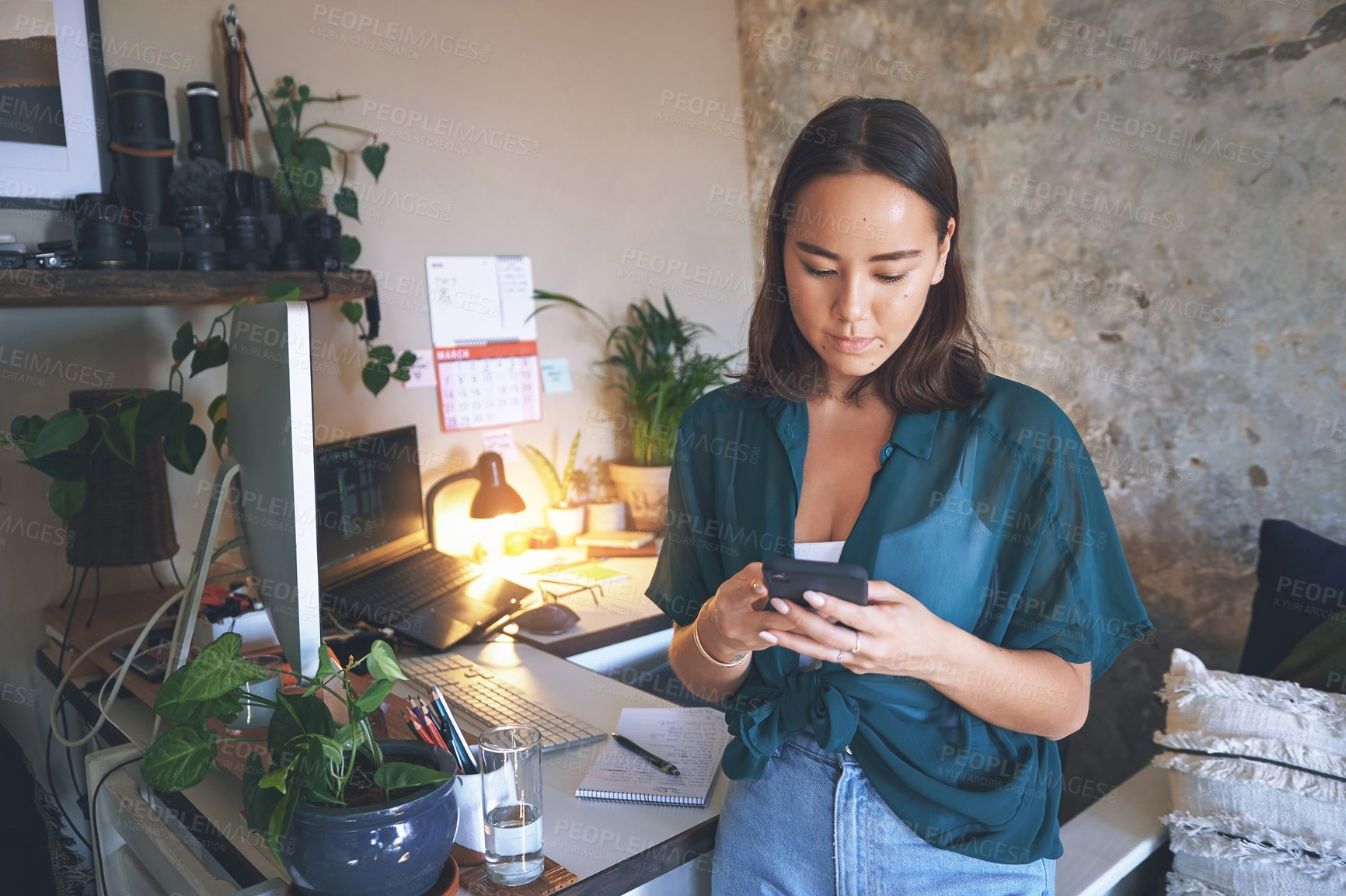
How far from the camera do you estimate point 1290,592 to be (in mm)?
1733

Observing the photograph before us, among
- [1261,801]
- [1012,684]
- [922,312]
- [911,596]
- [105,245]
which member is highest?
[105,245]

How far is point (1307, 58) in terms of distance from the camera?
184 centimetres

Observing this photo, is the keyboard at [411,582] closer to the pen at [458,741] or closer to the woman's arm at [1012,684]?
the pen at [458,741]

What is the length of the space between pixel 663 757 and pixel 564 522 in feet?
4.69

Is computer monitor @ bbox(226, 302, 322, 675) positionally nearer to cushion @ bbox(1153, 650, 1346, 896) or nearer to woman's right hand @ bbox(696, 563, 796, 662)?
woman's right hand @ bbox(696, 563, 796, 662)

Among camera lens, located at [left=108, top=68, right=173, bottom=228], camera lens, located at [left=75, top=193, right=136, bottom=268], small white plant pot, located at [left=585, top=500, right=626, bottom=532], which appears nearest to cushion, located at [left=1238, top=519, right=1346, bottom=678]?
small white plant pot, located at [left=585, top=500, right=626, bottom=532]

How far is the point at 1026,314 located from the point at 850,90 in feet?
3.14

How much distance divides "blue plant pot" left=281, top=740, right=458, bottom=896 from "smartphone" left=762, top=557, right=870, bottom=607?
1.37 feet

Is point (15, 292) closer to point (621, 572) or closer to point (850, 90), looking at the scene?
point (621, 572)

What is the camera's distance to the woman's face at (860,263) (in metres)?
1.03

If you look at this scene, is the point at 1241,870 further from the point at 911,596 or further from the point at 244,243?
the point at 244,243

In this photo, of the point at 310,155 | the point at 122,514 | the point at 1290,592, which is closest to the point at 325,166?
the point at 310,155

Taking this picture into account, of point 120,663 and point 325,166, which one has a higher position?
point 325,166

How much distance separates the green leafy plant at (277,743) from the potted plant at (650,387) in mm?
1839
